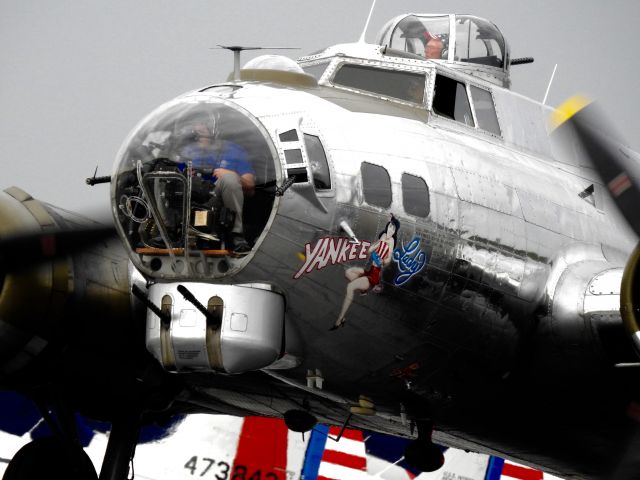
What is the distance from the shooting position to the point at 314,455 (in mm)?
21078

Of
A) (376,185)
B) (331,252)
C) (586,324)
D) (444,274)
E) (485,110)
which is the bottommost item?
(586,324)

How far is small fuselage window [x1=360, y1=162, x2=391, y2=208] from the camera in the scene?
384 inches

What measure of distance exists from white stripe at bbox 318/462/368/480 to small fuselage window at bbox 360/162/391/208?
38.3 feet

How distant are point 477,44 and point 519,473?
11235mm

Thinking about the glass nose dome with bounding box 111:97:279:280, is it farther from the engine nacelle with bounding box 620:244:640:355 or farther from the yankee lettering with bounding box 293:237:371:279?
the engine nacelle with bounding box 620:244:640:355

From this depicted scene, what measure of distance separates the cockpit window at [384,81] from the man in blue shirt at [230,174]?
7.13ft

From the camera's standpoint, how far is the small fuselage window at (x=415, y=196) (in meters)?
9.95

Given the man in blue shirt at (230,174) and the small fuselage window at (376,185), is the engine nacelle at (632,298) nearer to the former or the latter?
the small fuselage window at (376,185)

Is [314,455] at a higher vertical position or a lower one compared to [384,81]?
lower

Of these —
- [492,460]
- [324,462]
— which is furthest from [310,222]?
[492,460]

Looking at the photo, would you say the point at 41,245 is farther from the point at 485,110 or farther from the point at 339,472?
the point at 339,472

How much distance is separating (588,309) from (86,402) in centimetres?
497

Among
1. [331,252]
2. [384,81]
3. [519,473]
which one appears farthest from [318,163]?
[519,473]

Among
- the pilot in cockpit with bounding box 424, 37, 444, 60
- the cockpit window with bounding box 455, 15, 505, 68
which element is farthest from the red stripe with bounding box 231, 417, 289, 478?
the cockpit window with bounding box 455, 15, 505, 68
